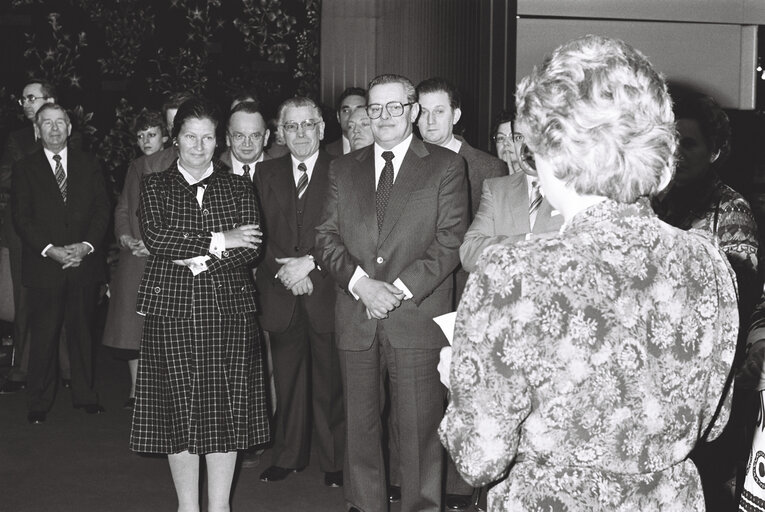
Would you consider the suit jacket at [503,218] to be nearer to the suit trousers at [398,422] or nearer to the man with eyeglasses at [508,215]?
the man with eyeglasses at [508,215]

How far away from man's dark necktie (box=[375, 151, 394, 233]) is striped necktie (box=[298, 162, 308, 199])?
69cm

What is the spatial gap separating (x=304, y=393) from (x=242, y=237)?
3.67 feet

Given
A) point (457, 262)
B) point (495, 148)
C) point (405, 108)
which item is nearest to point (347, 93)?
point (495, 148)

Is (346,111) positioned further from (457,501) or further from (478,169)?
(457,501)

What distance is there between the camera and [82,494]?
382 centimetres

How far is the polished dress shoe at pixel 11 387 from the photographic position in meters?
5.60

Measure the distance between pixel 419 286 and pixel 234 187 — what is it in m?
0.82

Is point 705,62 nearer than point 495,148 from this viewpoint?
No

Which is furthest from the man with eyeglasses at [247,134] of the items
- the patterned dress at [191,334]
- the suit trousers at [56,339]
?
the suit trousers at [56,339]

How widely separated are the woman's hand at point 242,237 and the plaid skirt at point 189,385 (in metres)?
0.22

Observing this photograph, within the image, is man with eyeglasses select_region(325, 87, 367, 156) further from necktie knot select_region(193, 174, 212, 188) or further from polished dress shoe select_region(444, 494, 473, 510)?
polished dress shoe select_region(444, 494, 473, 510)

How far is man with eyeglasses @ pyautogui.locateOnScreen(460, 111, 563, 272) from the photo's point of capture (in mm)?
3213

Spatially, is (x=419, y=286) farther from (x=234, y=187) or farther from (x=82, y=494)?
(x=82, y=494)

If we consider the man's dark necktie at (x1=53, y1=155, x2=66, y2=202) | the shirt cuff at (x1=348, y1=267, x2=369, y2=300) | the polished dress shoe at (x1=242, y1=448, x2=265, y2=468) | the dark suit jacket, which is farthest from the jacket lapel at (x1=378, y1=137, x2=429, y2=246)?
the man's dark necktie at (x1=53, y1=155, x2=66, y2=202)
